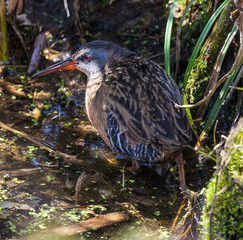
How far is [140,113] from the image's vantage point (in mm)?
3473

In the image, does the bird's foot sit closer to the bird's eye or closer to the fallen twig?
the fallen twig

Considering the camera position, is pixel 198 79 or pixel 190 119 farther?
pixel 198 79

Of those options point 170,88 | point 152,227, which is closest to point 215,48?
point 170,88

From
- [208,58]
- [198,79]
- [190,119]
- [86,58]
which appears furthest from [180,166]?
[86,58]

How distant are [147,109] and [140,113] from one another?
0.07 m

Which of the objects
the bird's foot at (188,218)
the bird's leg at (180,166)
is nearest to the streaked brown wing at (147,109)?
the bird's leg at (180,166)

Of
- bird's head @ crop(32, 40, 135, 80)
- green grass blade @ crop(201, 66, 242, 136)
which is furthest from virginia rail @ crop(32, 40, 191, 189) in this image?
green grass blade @ crop(201, 66, 242, 136)

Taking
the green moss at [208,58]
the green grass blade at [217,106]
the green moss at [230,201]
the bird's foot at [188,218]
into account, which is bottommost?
the bird's foot at [188,218]

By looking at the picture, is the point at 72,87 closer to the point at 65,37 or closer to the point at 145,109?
the point at 65,37

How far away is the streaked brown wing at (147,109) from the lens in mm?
3424

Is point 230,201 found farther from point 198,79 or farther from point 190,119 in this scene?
point 198,79

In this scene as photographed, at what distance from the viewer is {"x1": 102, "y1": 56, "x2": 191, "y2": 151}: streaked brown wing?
135 inches

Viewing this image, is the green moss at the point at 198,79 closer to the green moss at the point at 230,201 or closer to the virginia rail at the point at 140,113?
the virginia rail at the point at 140,113

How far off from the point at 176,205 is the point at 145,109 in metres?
0.86
